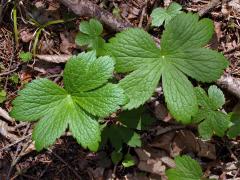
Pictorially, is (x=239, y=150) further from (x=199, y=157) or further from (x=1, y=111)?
(x=1, y=111)

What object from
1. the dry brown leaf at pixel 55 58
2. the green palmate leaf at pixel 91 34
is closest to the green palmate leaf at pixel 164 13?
the green palmate leaf at pixel 91 34

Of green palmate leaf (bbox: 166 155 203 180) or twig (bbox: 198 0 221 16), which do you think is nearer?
green palmate leaf (bbox: 166 155 203 180)

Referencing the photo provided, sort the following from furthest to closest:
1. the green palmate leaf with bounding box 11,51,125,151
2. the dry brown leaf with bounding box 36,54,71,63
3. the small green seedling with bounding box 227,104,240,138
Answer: the dry brown leaf with bounding box 36,54,71,63, the small green seedling with bounding box 227,104,240,138, the green palmate leaf with bounding box 11,51,125,151

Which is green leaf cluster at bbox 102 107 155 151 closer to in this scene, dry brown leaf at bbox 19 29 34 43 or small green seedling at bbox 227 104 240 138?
small green seedling at bbox 227 104 240 138

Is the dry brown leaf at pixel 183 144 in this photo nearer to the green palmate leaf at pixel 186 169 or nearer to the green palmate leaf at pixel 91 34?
the green palmate leaf at pixel 186 169

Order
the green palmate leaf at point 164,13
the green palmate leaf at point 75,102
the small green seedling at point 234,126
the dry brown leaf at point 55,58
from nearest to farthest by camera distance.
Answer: the green palmate leaf at point 75,102
the small green seedling at point 234,126
the green palmate leaf at point 164,13
the dry brown leaf at point 55,58

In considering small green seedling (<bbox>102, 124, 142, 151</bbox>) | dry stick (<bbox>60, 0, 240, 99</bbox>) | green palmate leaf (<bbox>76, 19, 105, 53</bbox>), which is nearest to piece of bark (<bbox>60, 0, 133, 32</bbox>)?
dry stick (<bbox>60, 0, 240, 99</bbox>)

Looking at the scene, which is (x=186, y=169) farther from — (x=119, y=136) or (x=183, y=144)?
(x=119, y=136)

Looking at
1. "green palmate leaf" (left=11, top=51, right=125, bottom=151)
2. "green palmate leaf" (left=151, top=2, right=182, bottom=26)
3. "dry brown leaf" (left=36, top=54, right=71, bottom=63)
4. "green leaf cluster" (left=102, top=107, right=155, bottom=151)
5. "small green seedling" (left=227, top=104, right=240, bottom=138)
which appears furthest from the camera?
"dry brown leaf" (left=36, top=54, right=71, bottom=63)
